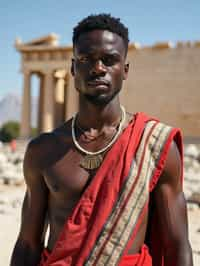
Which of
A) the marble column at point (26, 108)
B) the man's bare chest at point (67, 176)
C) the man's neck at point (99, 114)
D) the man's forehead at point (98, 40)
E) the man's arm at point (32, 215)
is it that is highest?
the man's forehead at point (98, 40)

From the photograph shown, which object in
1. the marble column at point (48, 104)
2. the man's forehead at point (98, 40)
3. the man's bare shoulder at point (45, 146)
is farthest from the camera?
the marble column at point (48, 104)

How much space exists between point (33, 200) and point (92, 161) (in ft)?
1.18

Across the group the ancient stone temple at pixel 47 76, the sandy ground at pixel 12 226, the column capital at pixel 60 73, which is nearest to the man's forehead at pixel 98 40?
the sandy ground at pixel 12 226

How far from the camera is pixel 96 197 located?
1.83 metres

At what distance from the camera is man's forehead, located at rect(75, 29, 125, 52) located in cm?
188

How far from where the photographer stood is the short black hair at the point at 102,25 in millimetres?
1925

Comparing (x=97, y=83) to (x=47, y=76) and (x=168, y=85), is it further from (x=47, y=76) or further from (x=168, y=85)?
(x=47, y=76)

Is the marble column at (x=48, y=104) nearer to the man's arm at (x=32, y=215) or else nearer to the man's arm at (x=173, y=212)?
the man's arm at (x=32, y=215)

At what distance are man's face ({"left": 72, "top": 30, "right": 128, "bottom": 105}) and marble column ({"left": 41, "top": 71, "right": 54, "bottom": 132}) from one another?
2934 cm

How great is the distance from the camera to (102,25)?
6.31ft

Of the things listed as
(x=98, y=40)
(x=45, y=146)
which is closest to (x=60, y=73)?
(x=45, y=146)

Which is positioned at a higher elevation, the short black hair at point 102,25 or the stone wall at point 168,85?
the short black hair at point 102,25

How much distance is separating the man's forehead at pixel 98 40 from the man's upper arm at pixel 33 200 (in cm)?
52

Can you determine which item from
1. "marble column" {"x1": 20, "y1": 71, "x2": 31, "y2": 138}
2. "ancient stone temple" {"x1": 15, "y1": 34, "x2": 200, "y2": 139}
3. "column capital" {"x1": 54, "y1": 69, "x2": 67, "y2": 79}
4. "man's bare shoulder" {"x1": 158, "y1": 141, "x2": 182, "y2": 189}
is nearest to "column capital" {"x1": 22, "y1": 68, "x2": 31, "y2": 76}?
"ancient stone temple" {"x1": 15, "y1": 34, "x2": 200, "y2": 139}
